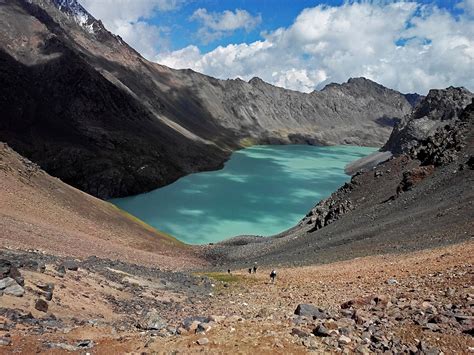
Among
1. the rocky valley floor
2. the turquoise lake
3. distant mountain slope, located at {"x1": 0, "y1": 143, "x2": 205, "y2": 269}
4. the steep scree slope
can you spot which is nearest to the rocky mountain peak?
the turquoise lake

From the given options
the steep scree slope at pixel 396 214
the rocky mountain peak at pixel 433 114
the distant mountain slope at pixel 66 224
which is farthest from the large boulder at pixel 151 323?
the rocky mountain peak at pixel 433 114

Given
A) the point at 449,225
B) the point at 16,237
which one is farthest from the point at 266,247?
the point at 16,237

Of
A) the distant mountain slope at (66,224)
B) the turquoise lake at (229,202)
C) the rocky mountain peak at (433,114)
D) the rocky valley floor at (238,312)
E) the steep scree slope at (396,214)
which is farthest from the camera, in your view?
the rocky mountain peak at (433,114)

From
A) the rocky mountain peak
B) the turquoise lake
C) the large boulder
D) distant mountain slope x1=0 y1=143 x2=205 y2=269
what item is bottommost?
the large boulder

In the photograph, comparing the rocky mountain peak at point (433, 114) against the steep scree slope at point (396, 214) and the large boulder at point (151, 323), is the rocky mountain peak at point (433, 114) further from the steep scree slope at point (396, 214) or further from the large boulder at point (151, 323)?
the large boulder at point (151, 323)

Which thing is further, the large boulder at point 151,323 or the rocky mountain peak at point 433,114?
the rocky mountain peak at point 433,114

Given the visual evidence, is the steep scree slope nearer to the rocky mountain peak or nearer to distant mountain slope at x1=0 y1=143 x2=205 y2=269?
distant mountain slope at x1=0 y1=143 x2=205 y2=269

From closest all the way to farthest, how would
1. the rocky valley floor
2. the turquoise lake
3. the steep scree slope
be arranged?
the rocky valley floor → the steep scree slope → the turquoise lake
